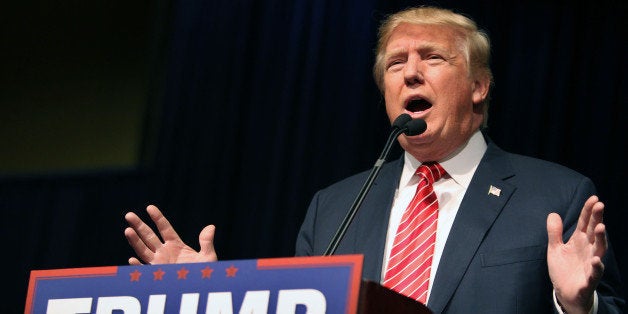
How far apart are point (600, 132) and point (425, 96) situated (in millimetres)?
1027

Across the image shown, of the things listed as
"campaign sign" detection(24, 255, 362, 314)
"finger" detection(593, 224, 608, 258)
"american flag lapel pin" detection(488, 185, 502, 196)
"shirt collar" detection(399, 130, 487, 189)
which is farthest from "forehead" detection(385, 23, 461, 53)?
"campaign sign" detection(24, 255, 362, 314)

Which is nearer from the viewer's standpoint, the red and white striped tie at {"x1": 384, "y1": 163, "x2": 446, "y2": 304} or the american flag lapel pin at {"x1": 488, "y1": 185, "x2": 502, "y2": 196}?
the red and white striped tie at {"x1": 384, "y1": 163, "x2": 446, "y2": 304}

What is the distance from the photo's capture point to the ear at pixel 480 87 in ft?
9.41

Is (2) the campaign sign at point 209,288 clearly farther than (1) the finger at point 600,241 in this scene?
No

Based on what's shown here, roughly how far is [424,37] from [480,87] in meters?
0.22

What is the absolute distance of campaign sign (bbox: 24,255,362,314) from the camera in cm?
159

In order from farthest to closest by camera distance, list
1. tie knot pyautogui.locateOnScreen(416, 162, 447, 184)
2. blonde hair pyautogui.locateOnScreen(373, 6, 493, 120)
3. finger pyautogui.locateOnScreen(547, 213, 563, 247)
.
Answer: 1. blonde hair pyautogui.locateOnScreen(373, 6, 493, 120)
2. tie knot pyautogui.locateOnScreen(416, 162, 447, 184)
3. finger pyautogui.locateOnScreen(547, 213, 563, 247)

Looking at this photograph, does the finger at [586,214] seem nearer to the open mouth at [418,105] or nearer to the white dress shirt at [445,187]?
the white dress shirt at [445,187]

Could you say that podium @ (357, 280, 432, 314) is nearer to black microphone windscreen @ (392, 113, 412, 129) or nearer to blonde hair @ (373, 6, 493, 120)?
black microphone windscreen @ (392, 113, 412, 129)

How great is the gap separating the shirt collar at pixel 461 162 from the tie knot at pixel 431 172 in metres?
0.02

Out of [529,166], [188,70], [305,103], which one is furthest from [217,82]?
[529,166]

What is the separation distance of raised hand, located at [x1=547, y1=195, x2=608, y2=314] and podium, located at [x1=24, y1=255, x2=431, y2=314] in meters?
0.38

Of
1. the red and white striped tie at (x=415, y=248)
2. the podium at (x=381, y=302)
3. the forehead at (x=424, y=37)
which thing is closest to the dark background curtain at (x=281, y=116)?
the forehead at (x=424, y=37)

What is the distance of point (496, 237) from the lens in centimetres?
235
